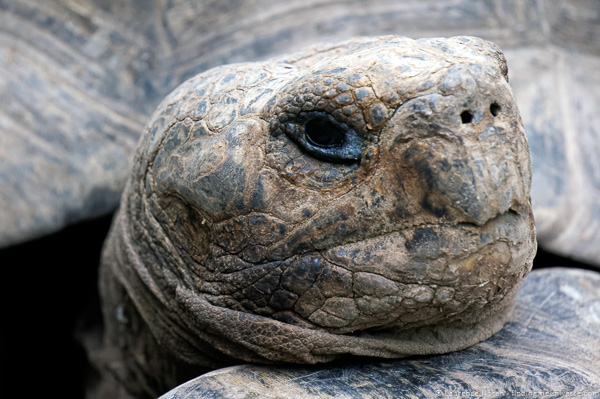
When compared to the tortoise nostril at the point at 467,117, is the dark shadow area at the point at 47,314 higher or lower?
lower

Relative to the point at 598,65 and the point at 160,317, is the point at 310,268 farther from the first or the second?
the point at 598,65

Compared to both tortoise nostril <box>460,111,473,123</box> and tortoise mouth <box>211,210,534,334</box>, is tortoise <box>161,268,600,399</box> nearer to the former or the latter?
tortoise mouth <box>211,210,534,334</box>

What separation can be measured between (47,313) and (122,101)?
851 mm

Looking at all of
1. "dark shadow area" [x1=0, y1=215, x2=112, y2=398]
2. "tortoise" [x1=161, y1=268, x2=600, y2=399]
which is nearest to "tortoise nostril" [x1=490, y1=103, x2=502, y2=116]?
"tortoise" [x1=161, y1=268, x2=600, y2=399]

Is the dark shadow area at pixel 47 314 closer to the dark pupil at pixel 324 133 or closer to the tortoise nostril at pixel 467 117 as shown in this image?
the dark pupil at pixel 324 133

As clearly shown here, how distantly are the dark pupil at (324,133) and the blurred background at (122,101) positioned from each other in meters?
1.05

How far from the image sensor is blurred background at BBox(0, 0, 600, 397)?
1.82 meters

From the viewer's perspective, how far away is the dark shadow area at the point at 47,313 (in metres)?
2.18

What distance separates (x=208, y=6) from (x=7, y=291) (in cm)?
124

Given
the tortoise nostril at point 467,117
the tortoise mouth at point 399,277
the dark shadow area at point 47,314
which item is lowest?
the dark shadow area at point 47,314

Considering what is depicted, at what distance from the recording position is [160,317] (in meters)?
1.22

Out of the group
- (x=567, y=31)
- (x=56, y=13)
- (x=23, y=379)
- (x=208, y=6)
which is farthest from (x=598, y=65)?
(x=23, y=379)

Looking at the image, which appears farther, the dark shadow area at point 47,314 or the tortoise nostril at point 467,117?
the dark shadow area at point 47,314

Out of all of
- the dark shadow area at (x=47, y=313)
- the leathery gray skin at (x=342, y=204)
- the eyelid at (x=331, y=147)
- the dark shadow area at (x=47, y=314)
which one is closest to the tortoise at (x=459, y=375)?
the leathery gray skin at (x=342, y=204)
